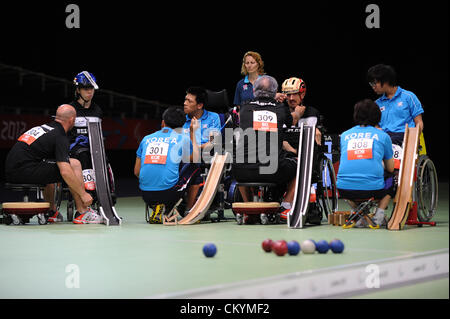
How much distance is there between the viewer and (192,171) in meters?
7.74

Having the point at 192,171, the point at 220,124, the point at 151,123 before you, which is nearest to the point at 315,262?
the point at 192,171

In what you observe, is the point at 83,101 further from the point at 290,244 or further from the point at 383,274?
the point at 383,274

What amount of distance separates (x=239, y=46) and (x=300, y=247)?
47.1ft

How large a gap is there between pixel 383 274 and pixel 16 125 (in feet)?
44.1

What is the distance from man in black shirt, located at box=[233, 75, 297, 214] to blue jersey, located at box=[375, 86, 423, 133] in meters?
1.00

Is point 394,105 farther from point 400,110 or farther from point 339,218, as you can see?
point 339,218

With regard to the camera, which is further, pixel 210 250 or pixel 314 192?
pixel 314 192

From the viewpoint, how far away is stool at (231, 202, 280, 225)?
7273 millimetres

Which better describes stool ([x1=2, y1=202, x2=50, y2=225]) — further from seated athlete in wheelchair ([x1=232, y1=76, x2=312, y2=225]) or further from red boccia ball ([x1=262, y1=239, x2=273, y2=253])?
red boccia ball ([x1=262, y1=239, x2=273, y2=253])

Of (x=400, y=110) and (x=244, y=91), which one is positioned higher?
(x=244, y=91)

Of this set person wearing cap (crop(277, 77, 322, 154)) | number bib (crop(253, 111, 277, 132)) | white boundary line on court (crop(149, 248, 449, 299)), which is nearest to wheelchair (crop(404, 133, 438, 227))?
person wearing cap (crop(277, 77, 322, 154))

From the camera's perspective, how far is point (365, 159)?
6.71 meters

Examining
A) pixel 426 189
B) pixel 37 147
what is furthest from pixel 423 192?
pixel 37 147

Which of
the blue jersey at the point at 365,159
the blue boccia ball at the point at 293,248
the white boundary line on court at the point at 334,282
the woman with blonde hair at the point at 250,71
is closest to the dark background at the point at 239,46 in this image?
the woman with blonde hair at the point at 250,71
